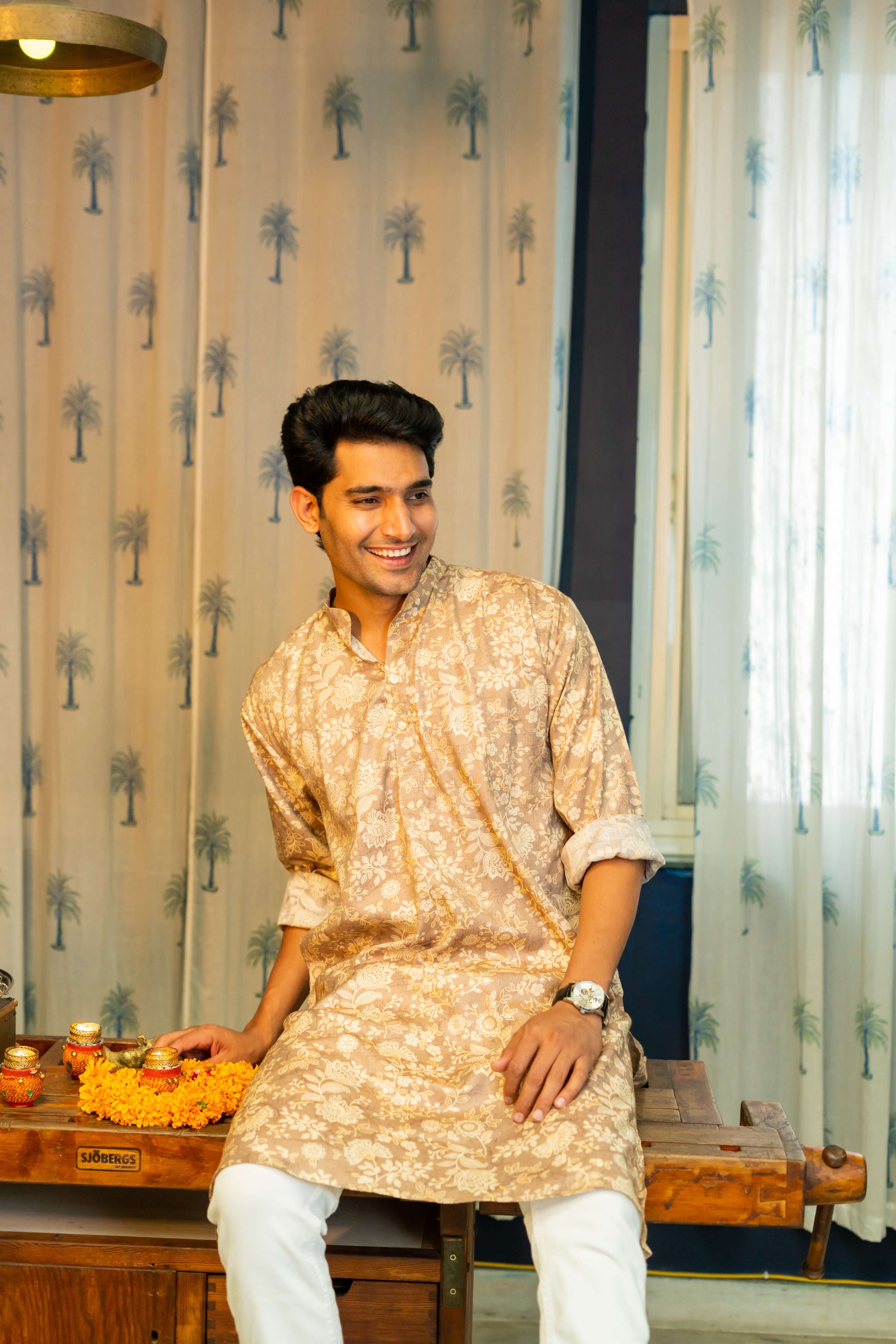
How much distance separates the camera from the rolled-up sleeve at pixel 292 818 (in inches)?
83.9

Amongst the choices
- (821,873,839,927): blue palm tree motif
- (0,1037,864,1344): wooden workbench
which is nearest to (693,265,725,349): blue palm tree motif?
(821,873,839,927): blue palm tree motif

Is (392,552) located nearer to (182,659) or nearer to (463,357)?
(463,357)

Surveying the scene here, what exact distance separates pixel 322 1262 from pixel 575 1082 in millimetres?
382

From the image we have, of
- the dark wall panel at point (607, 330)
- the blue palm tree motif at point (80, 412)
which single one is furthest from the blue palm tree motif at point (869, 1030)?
the blue palm tree motif at point (80, 412)

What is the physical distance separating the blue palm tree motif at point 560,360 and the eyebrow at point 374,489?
93cm

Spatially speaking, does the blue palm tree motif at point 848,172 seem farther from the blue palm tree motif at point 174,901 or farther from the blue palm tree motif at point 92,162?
the blue palm tree motif at point 174,901

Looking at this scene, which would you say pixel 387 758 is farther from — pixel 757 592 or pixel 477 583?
pixel 757 592

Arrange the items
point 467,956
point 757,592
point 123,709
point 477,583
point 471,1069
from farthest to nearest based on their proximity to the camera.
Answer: point 123,709 < point 757,592 < point 477,583 < point 467,956 < point 471,1069

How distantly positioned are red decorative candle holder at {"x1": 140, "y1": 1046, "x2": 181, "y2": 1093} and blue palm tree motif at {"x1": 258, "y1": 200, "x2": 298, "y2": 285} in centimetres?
172

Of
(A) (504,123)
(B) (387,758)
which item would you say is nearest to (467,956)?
(B) (387,758)

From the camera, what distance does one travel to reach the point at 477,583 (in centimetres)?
207

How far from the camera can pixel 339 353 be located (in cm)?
287

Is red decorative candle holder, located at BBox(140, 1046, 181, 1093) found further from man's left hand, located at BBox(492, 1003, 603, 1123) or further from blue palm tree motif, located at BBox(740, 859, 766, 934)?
blue palm tree motif, located at BBox(740, 859, 766, 934)

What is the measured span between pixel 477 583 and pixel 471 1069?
742mm
